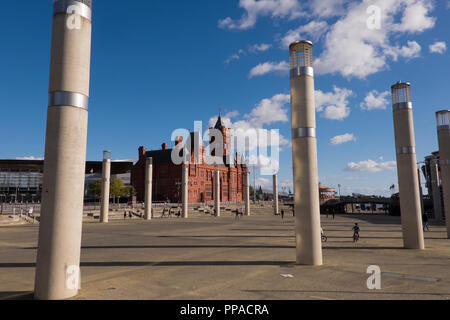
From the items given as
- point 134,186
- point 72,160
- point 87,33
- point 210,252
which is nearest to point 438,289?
point 210,252

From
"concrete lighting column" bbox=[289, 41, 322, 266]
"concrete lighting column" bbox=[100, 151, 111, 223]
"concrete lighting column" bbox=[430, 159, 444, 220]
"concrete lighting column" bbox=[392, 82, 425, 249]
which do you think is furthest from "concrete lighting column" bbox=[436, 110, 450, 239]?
"concrete lighting column" bbox=[100, 151, 111, 223]

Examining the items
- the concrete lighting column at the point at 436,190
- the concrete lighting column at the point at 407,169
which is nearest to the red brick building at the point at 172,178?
the concrete lighting column at the point at 436,190

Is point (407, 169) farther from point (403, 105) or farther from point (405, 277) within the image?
point (405, 277)

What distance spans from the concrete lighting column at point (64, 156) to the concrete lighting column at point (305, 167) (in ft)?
26.2

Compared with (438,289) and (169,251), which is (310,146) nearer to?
(438,289)

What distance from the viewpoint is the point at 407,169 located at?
16453 mm

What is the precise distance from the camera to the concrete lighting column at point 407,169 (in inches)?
640

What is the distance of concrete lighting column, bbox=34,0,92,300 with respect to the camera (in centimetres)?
747

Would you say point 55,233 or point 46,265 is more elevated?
point 55,233

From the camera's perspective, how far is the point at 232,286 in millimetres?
8625

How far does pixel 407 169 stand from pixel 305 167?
8.23 m
